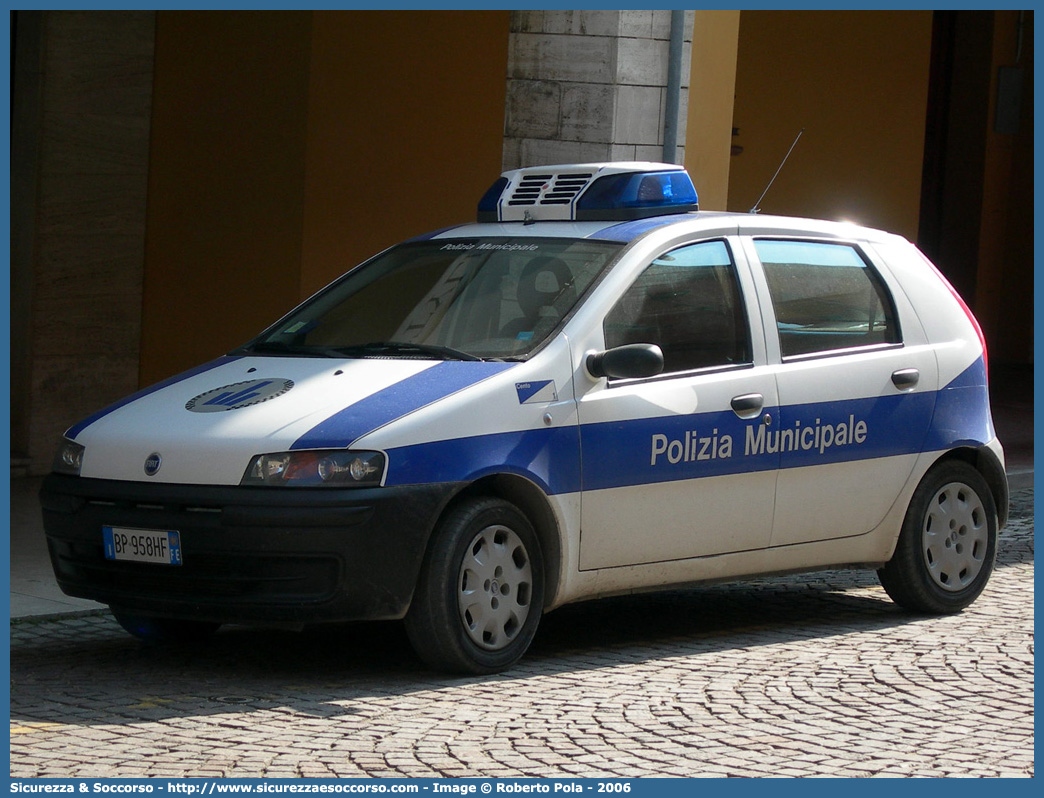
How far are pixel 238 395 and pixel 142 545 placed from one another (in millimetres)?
650

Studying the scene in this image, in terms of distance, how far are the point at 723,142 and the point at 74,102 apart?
4.44 m

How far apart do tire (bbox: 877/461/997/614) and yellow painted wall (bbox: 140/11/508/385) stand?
230 inches

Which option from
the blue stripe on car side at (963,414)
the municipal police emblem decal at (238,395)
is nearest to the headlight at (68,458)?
the municipal police emblem decal at (238,395)

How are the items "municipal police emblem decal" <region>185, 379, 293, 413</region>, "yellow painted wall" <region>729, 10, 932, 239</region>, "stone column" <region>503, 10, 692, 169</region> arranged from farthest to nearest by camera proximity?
"yellow painted wall" <region>729, 10, 932, 239</region> → "stone column" <region>503, 10, 692, 169</region> → "municipal police emblem decal" <region>185, 379, 293, 413</region>

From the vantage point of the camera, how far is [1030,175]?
827 inches

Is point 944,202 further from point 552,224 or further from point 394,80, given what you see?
point 552,224

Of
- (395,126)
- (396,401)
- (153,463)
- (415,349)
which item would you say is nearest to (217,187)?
(395,126)

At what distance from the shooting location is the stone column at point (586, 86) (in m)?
11.1

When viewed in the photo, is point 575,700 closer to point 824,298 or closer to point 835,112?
point 824,298

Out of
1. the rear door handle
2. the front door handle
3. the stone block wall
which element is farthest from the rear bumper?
the stone block wall

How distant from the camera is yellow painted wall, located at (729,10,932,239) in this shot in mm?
17031

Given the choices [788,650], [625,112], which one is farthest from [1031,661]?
[625,112]

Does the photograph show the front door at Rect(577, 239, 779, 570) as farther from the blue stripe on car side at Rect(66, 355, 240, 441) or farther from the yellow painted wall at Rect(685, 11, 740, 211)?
the yellow painted wall at Rect(685, 11, 740, 211)

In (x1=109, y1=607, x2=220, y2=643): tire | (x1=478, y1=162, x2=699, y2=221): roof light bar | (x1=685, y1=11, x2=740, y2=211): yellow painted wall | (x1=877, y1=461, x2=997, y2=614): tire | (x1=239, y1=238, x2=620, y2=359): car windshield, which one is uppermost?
(x1=685, y1=11, x2=740, y2=211): yellow painted wall
